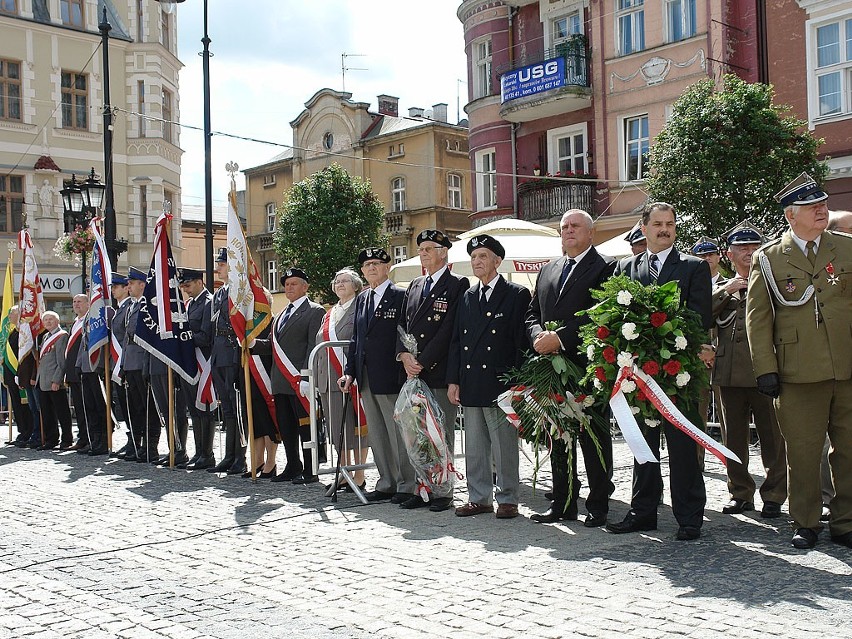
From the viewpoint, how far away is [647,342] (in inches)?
261

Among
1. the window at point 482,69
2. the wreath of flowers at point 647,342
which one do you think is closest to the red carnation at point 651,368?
the wreath of flowers at point 647,342

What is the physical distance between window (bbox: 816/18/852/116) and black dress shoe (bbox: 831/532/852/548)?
16424 mm

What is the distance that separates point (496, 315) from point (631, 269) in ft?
3.88

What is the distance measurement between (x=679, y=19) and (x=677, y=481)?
67.5 ft

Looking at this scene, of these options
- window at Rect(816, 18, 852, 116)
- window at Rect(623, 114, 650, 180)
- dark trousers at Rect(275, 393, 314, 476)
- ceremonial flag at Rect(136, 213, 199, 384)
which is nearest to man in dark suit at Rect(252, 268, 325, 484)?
dark trousers at Rect(275, 393, 314, 476)

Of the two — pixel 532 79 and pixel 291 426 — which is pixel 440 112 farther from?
pixel 291 426

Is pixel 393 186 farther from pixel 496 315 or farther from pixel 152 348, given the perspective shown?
pixel 496 315

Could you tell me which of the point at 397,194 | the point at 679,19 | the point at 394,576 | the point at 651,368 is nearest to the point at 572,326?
the point at 651,368

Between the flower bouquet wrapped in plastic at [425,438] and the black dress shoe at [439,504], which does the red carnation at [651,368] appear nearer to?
the flower bouquet wrapped in plastic at [425,438]

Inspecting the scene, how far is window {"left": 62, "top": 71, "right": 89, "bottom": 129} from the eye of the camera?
120 feet

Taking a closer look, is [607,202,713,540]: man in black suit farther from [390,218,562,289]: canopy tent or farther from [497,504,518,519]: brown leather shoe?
[390,218,562,289]: canopy tent

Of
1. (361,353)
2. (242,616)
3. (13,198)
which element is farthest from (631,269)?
(13,198)

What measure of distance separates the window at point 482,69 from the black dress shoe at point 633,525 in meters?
25.0

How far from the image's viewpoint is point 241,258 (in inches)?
430
